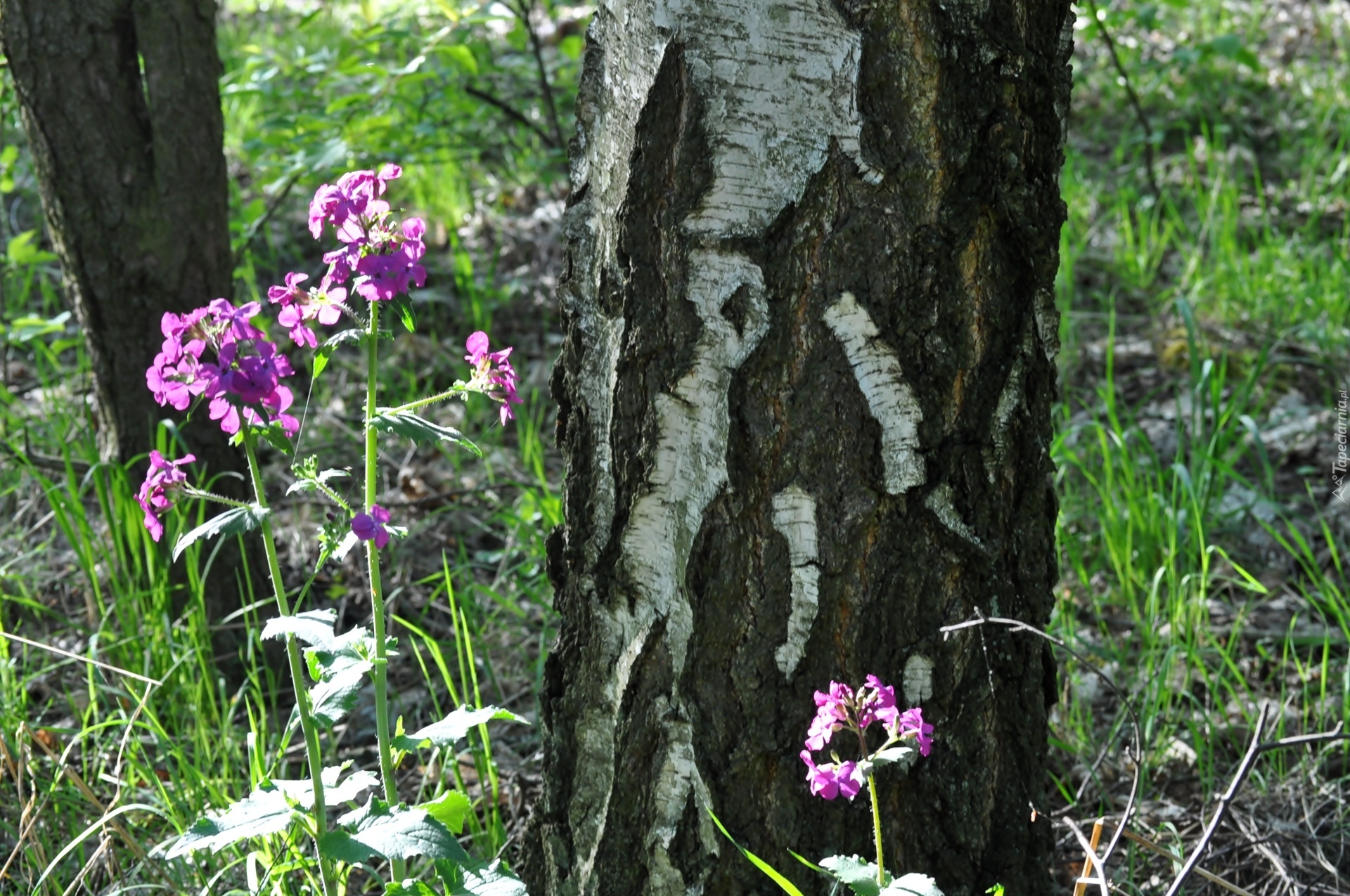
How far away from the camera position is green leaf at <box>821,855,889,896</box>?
1.14 meters

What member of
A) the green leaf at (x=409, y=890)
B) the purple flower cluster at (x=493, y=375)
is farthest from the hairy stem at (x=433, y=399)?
the green leaf at (x=409, y=890)

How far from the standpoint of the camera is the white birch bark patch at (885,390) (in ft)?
4.02

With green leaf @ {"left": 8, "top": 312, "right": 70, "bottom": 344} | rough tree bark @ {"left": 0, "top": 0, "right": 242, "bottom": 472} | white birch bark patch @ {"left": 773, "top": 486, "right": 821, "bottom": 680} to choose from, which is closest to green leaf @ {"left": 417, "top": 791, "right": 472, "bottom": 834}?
white birch bark patch @ {"left": 773, "top": 486, "right": 821, "bottom": 680}

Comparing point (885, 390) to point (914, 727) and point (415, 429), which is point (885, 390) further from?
point (415, 429)

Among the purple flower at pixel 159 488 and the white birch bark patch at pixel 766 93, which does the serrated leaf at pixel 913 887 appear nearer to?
the white birch bark patch at pixel 766 93

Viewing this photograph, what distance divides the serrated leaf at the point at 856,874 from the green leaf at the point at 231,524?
0.66 metres

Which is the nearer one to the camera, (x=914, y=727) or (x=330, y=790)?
(x=914, y=727)

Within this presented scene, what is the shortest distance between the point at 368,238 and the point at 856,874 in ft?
2.69

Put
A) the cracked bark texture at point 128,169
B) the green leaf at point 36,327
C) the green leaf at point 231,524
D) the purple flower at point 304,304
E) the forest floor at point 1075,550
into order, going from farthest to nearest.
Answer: the green leaf at point 36,327 < the cracked bark texture at point 128,169 < the forest floor at point 1075,550 < the purple flower at point 304,304 < the green leaf at point 231,524

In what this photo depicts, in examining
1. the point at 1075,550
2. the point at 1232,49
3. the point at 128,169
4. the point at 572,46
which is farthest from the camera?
the point at 1232,49

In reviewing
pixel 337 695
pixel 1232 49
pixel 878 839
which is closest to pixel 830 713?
pixel 878 839

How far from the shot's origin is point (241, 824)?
1.17 m

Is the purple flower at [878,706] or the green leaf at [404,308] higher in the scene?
the green leaf at [404,308]

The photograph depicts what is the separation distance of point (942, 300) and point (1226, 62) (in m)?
4.81
